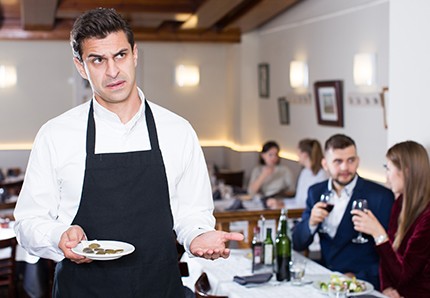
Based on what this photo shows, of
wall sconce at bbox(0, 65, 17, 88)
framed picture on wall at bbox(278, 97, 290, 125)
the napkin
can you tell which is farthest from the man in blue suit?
wall sconce at bbox(0, 65, 17, 88)

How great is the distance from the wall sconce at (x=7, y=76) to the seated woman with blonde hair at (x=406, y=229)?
27.1ft

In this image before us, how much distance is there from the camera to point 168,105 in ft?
40.4

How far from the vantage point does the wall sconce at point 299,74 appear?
30.5 feet

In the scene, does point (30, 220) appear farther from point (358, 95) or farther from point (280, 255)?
point (358, 95)

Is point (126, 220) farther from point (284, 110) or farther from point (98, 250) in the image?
point (284, 110)

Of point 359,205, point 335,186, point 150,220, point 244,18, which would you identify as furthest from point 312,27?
point 150,220

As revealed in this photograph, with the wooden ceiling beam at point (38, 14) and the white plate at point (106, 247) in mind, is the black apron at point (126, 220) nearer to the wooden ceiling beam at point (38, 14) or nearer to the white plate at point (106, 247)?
the white plate at point (106, 247)

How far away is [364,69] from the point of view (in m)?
7.21

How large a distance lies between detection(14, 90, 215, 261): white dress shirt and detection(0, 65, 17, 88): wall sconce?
9357mm

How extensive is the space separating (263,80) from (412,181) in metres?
7.33

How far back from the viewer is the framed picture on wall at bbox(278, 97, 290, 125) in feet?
33.5

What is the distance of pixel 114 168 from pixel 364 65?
516 cm

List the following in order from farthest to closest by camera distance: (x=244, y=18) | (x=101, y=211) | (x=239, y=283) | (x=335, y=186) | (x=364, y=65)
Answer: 1. (x=244, y=18)
2. (x=364, y=65)
3. (x=335, y=186)
4. (x=239, y=283)
5. (x=101, y=211)

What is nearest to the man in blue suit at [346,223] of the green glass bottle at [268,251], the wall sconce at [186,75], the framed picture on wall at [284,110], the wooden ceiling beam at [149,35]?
the green glass bottle at [268,251]
